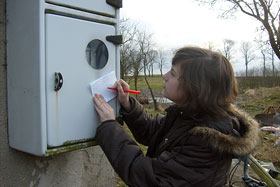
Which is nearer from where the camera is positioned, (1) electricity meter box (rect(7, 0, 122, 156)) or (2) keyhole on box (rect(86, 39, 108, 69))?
(1) electricity meter box (rect(7, 0, 122, 156))

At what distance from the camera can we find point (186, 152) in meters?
1.15

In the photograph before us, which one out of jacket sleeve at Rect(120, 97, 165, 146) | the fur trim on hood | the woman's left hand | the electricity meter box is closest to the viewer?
the fur trim on hood

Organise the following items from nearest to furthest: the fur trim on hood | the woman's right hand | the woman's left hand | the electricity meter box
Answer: the fur trim on hood
the electricity meter box
the woman's left hand
the woman's right hand

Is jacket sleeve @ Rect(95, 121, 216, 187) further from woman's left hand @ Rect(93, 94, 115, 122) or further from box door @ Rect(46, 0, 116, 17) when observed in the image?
box door @ Rect(46, 0, 116, 17)

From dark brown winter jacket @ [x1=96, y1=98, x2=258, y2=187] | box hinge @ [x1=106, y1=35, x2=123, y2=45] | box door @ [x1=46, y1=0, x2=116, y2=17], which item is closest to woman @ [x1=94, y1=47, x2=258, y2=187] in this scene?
dark brown winter jacket @ [x1=96, y1=98, x2=258, y2=187]

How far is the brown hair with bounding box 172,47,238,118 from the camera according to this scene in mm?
1204

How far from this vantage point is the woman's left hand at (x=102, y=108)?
1394 mm

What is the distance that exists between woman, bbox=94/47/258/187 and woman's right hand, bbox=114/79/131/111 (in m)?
0.21

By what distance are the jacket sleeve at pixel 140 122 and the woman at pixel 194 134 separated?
0.28 m

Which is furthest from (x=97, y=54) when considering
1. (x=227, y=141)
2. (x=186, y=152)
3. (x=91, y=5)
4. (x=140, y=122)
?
(x=227, y=141)

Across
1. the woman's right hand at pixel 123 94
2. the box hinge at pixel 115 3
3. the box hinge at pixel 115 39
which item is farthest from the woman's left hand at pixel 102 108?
the box hinge at pixel 115 3

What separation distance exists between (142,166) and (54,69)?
67 cm

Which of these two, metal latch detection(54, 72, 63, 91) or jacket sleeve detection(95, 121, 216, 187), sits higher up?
metal latch detection(54, 72, 63, 91)

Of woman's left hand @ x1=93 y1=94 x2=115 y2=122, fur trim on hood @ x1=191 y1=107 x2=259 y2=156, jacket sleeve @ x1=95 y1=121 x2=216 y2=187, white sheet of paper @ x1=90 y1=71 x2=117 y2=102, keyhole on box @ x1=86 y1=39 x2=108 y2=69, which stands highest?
keyhole on box @ x1=86 y1=39 x2=108 y2=69
